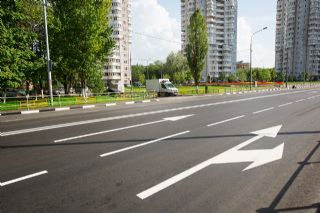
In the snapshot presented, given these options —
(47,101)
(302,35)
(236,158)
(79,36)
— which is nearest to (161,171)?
(236,158)

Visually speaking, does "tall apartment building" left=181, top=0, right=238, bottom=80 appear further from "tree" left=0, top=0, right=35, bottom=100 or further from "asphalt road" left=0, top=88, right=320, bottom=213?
"asphalt road" left=0, top=88, right=320, bottom=213

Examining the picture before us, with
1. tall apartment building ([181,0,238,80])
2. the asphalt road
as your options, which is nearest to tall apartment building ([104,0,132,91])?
tall apartment building ([181,0,238,80])

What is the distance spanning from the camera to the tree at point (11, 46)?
18953 mm

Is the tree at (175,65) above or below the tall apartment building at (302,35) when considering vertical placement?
below

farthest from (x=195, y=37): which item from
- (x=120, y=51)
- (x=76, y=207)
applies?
(x=120, y=51)

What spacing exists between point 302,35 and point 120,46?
334ft

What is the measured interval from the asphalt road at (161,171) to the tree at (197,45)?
108ft

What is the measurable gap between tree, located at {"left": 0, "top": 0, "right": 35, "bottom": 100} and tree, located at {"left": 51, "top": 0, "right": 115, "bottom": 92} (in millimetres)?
6111

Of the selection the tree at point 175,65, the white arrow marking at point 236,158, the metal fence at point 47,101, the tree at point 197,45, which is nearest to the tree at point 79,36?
the metal fence at point 47,101

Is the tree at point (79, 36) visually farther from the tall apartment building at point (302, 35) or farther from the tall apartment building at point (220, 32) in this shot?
the tall apartment building at point (302, 35)

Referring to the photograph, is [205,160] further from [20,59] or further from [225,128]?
[20,59]

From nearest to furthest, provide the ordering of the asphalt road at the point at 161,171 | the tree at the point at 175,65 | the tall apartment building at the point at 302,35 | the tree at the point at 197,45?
the asphalt road at the point at 161,171, the tree at the point at 197,45, the tree at the point at 175,65, the tall apartment building at the point at 302,35

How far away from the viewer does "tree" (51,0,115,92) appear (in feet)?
90.1

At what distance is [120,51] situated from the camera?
101750 millimetres
